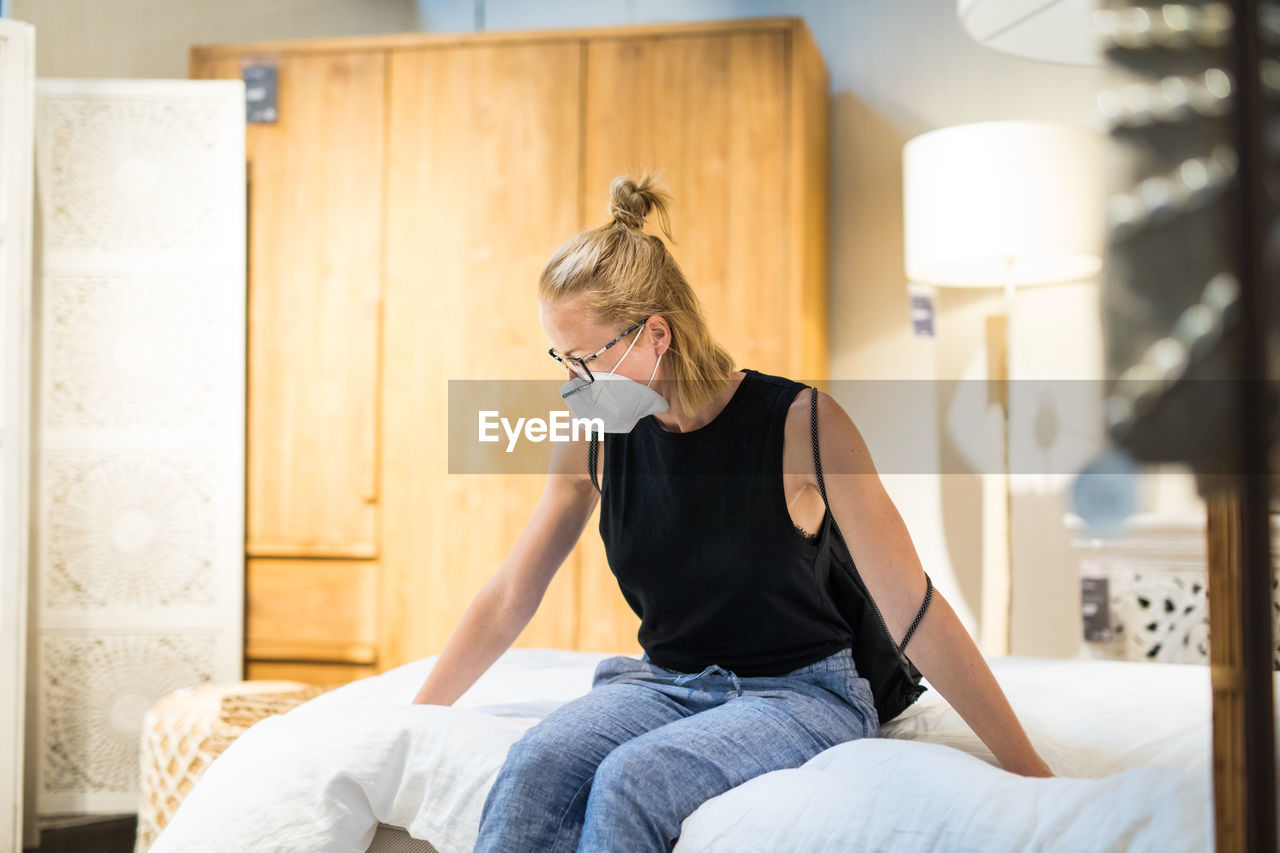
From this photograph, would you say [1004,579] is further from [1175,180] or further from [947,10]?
[1175,180]

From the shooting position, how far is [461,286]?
2.15m

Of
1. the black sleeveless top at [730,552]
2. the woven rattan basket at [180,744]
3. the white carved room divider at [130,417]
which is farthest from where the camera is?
the white carved room divider at [130,417]

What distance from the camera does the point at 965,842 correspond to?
688mm

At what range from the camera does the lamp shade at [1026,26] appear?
0.57m

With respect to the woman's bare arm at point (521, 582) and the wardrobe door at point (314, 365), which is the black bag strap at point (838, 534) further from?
the wardrobe door at point (314, 365)

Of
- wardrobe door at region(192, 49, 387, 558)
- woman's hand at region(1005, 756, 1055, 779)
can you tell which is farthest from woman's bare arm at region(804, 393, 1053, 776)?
wardrobe door at region(192, 49, 387, 558)

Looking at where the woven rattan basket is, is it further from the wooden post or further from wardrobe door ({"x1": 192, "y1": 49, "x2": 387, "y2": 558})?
the wooden post

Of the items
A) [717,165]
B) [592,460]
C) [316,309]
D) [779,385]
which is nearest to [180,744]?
[592,460]

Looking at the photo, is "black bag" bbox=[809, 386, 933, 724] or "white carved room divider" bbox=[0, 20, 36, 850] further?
"white carved room divider" bbox=[0, 20, 36, 850]

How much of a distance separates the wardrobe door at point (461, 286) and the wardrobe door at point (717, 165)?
0.09 metres

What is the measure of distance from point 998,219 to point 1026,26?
1.09 m

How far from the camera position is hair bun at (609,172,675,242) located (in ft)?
3.45

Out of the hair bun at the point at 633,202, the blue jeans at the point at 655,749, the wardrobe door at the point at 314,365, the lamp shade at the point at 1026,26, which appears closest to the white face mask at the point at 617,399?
the hair bun at the point at 633,202

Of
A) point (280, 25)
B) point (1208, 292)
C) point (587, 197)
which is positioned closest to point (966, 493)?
point (587, 197)
